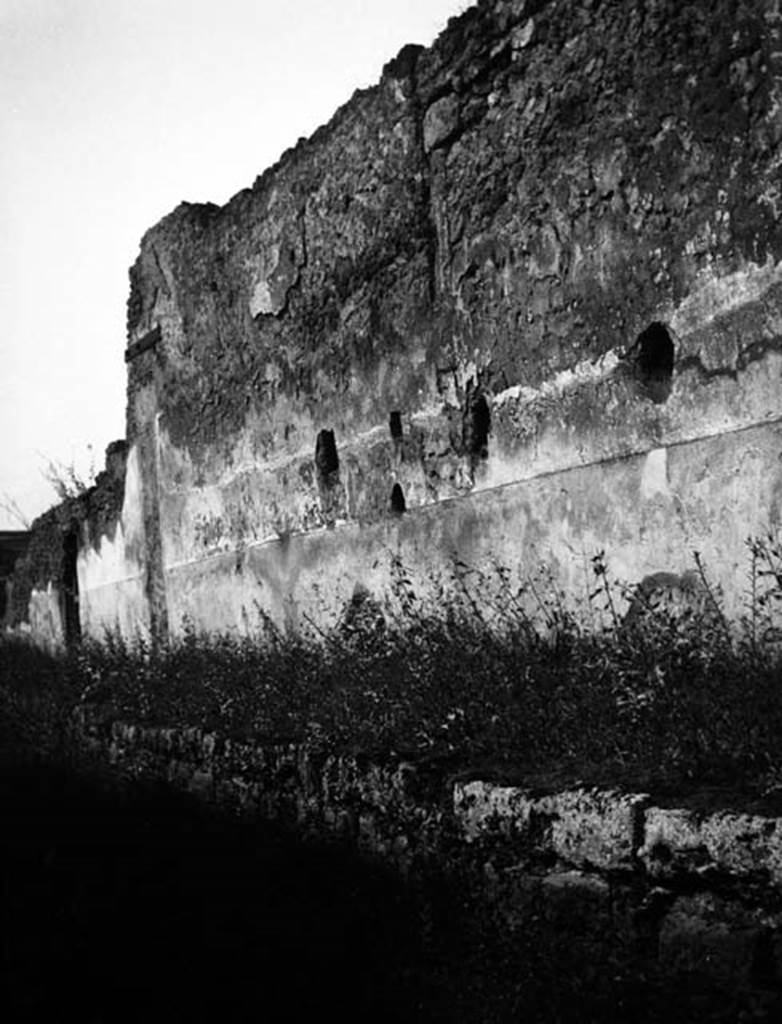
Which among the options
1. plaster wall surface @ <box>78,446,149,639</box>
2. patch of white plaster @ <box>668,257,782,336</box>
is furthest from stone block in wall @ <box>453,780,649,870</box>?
plaster wall surface @ <box>78,446,149,639</box>

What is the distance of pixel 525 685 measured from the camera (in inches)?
191

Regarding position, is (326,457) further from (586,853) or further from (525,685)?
(586,853)

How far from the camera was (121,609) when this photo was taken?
11.0 meters

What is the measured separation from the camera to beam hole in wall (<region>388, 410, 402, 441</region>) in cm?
688

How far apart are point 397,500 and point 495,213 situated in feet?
5.31

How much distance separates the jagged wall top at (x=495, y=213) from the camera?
15.8 ft

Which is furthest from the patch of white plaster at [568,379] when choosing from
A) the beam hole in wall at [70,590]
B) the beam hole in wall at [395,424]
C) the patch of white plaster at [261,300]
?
the beam hole in wall at [70,590]

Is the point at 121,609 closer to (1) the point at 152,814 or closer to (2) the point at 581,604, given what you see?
(1) the point at 152,814

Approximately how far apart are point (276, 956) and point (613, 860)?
105 cm

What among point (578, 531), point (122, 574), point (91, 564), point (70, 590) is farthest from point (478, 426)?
point (70, 590)

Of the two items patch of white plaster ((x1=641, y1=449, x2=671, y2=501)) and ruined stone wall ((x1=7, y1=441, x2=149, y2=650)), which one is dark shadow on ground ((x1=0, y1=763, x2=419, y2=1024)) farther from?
ruined stone wall ((x1=7, y1=441, x2=149, y2=650))

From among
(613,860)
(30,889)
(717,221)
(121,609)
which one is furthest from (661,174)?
(121,609)

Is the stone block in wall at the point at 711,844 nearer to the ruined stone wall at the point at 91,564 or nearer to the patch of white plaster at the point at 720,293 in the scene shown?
the patch of white plaster at the point at 720,293

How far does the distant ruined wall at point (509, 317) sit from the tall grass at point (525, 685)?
219 millimetres
